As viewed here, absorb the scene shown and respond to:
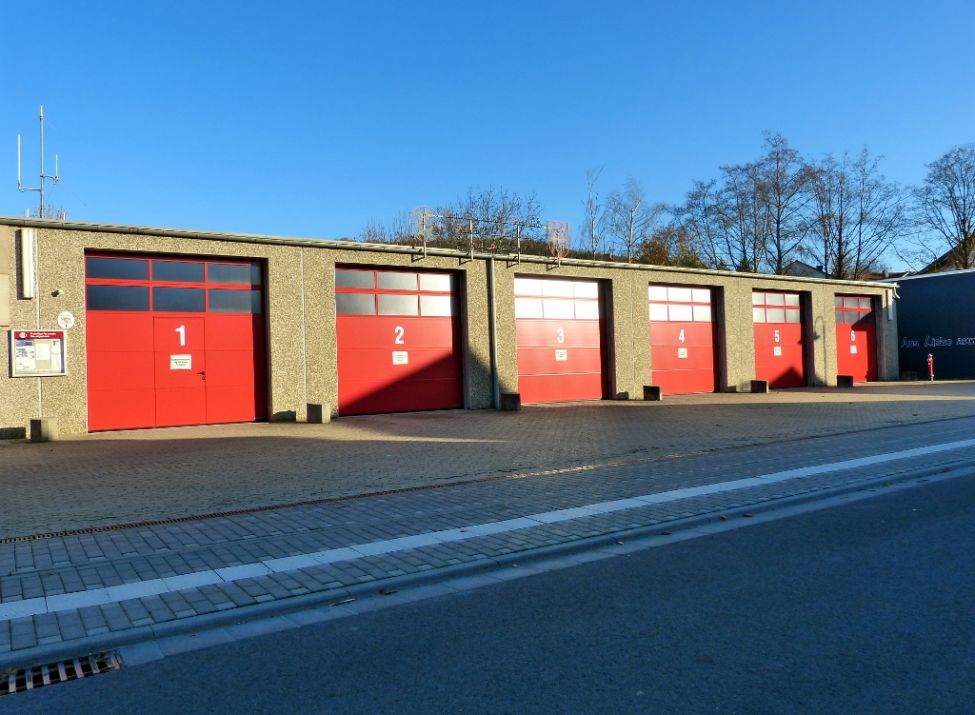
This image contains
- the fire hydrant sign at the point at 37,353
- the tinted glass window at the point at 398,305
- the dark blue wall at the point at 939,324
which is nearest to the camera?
the fire hydrant sign at the point at 37,353

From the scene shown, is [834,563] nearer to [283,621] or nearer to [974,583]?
[974,583]

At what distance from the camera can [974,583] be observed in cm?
518

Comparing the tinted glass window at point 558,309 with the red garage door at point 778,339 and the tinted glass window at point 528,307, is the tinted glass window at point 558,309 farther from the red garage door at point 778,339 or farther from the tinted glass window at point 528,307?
the red garage door at point 778,339

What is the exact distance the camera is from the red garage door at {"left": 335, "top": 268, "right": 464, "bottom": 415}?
767 inches

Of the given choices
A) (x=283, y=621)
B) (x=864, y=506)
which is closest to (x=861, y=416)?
(x=864, y=506)

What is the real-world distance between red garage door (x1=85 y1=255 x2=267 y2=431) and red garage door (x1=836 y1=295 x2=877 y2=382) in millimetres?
24215

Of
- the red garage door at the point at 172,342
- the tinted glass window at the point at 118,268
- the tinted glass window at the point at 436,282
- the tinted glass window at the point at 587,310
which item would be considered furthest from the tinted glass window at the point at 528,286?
the tinted glass window at the point at 118,268

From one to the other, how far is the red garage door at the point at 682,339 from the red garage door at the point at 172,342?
13268 mm

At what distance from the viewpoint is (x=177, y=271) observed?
17.2 meters

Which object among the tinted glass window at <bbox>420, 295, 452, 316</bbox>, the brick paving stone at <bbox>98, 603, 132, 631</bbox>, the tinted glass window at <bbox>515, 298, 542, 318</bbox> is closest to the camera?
the brick paving stone at <bbox>98, 603, 132, 631</bbox>

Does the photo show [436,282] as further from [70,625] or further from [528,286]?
[70,625]

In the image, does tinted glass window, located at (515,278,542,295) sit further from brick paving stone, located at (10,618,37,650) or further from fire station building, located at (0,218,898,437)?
brick paving stone, located at (10,618,37,650)

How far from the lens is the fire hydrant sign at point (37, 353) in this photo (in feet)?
49.2

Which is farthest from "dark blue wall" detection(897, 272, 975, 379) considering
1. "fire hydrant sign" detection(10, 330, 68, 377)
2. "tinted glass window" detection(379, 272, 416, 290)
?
"fire hydrant sign" detection(10, 330, 68, 377)
